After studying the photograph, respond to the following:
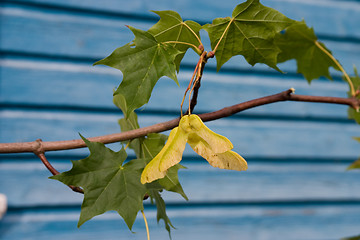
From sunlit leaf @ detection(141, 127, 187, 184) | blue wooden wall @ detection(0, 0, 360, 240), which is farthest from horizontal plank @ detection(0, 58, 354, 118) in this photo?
sunlit leaf @ detection(141, 127, 187, 184)

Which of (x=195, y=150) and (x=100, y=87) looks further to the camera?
(x=100, y=87)

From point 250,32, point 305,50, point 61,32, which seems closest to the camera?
point 250,32

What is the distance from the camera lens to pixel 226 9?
56.3 inches

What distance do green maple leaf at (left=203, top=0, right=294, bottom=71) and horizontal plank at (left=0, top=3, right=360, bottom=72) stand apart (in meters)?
0.85

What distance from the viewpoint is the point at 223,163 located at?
255 millimetres

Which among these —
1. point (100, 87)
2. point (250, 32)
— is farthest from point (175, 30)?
point (100, 87)

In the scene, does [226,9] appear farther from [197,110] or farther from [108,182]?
[108,182]

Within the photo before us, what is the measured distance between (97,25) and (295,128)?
0.85 metres

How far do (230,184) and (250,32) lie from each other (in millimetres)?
1148

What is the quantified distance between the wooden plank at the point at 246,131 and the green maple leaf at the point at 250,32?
37.3 inches

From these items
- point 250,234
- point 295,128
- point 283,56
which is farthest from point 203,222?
point 283,56

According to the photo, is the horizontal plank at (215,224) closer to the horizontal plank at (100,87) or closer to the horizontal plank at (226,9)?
the horizontal plank at (100,87)

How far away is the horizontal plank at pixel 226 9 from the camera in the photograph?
4.19ft

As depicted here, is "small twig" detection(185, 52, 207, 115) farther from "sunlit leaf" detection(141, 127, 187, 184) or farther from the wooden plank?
the wooden plank
